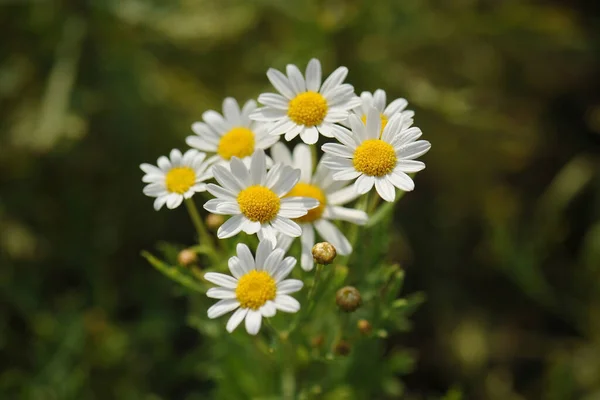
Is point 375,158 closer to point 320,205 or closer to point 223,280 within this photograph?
point 320,205

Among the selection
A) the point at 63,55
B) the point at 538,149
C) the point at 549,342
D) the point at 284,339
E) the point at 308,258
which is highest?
the point at 538,149

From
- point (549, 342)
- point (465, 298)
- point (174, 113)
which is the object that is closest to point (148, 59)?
point (174, 113)

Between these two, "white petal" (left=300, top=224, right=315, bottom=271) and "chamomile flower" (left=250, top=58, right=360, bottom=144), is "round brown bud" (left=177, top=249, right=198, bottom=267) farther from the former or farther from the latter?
"chamomile flower" (left=250, top=58, right=360, bottom=144)

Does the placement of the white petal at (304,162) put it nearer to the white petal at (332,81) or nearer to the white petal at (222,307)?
the white petal at (332,81)

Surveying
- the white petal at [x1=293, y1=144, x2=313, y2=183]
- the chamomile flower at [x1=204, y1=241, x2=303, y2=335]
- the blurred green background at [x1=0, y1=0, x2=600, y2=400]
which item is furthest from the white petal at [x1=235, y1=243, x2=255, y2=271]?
the blurred green background at [x1=0, y1=0, x2=600, y2=400]

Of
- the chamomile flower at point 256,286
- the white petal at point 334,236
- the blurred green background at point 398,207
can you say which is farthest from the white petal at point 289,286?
the blurred green background at point 398,207

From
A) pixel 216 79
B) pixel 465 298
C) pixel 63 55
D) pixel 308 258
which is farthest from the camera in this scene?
pixel 216 79

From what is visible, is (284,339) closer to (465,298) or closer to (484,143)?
(465,298)
